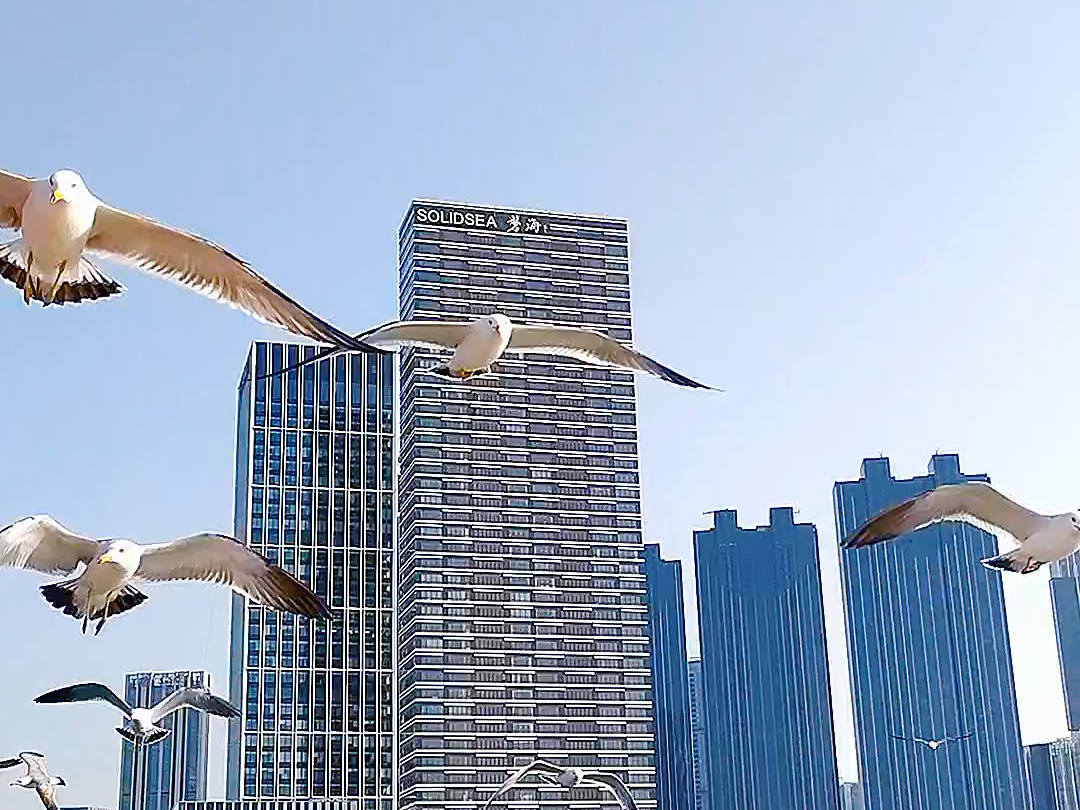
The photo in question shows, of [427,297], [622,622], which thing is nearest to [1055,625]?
[622,622]

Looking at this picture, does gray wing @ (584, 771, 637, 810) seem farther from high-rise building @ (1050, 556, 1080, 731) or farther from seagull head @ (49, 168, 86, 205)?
high-rise building @ (1050, 556, 1080, 731)

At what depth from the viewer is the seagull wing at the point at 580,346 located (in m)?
20.4

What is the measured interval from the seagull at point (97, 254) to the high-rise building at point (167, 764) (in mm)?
126151

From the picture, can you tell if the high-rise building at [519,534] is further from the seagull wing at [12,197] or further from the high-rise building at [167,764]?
the seagull wing at [12,197]

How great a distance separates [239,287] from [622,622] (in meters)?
115

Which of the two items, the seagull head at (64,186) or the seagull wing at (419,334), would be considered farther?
the seagull wing at (419,334)

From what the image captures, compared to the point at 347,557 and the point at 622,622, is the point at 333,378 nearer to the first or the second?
the point at 347,557

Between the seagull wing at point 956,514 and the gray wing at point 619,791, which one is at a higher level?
the seagull wing at point 956,514

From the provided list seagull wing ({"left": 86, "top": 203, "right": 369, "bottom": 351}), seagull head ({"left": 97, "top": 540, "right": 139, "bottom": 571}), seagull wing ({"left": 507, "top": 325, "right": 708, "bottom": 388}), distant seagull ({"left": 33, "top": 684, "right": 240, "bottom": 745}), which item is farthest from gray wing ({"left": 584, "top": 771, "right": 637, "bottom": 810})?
seagull wing ({"left": 86, "top": 203, "right": 369, "bottom": 351})

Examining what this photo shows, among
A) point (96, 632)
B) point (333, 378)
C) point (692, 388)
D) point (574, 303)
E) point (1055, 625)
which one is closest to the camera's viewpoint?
point (96, 632)

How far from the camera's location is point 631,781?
120 meters

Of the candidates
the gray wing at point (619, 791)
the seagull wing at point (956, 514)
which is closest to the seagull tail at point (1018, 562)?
the seagull wing at point (956, 514)

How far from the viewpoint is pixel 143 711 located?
31.1 metres

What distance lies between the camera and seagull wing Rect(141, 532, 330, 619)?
53.8ft
